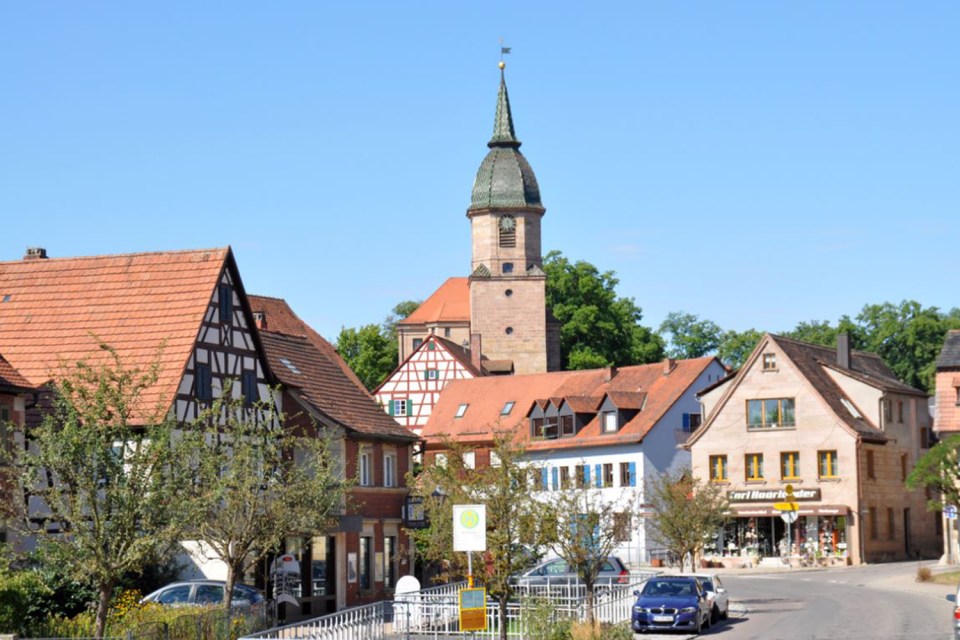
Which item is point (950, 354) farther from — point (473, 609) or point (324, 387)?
point (473, 609)

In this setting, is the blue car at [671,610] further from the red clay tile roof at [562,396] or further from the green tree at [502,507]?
the red clay tile roof at [562,396]

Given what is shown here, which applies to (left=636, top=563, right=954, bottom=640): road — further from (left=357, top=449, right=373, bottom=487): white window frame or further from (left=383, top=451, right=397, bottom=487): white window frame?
(left=357, top=449, right=373, bottom=487): white window frame

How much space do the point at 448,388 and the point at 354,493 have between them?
4415 cm

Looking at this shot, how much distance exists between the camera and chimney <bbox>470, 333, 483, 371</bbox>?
108275 mm

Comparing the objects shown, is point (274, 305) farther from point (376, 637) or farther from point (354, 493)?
point (376, 637)

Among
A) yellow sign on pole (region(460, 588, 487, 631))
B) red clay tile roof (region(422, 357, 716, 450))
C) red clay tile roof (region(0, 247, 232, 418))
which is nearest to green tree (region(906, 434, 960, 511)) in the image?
red clay tile roof (region(422, 357, 716, 450))

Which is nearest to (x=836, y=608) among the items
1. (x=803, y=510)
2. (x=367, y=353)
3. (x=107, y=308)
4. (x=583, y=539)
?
(x=583, y=539)

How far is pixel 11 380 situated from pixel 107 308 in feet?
17.5

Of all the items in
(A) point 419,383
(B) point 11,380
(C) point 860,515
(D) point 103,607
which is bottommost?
(D) point 103,607

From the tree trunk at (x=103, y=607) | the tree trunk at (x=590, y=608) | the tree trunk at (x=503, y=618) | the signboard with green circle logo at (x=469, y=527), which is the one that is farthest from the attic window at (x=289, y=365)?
the tree trunk at (x=103, y=607)

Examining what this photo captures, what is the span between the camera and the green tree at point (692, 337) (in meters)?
133

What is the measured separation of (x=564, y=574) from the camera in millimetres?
44750

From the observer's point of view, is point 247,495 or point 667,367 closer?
point 247,495

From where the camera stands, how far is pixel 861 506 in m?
66.5
